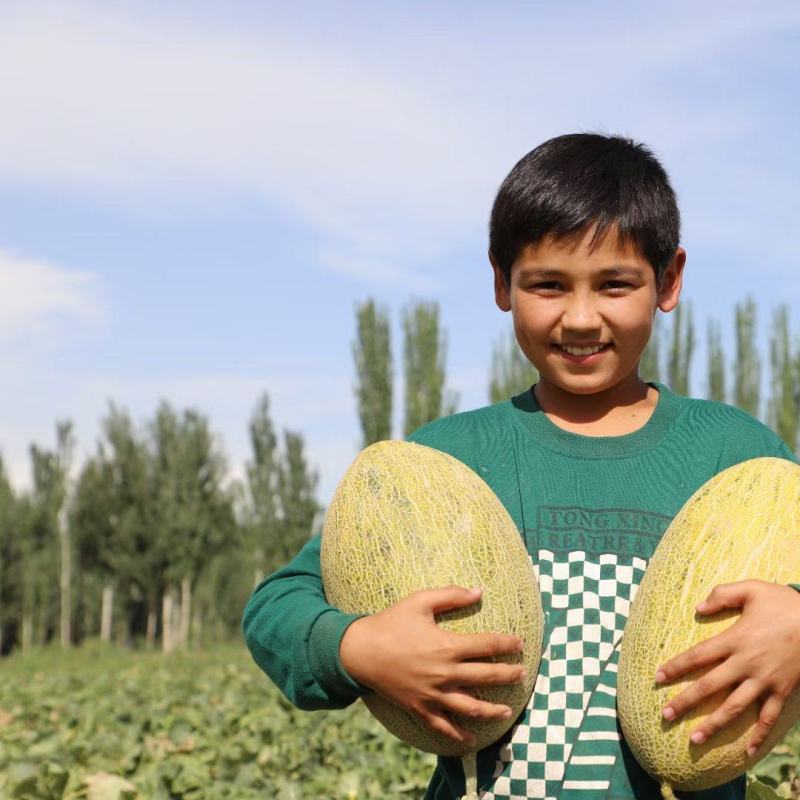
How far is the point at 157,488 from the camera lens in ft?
141

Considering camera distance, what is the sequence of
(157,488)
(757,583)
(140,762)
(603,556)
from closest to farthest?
(757,583)
(603,556)
(140,762)
(157,488)

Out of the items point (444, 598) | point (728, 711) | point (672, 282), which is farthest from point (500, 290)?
point (728, 711)

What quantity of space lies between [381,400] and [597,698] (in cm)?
3347

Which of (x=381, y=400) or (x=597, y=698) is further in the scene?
(x=381, y=400)

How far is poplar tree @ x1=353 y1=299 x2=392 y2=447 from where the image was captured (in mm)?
35406

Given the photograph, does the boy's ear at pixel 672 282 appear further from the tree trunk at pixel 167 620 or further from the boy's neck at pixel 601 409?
the tree trunk at pixel 167 620

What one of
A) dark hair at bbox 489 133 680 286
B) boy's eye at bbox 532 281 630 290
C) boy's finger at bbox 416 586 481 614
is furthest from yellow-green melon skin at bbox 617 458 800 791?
dark hair at bbox 489 133 680 286

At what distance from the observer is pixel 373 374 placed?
36094 millimetres

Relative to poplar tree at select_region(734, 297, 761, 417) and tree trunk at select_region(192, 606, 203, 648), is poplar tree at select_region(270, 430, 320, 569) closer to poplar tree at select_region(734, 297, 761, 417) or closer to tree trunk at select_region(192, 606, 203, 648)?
tree trunk at select_region(192, 606, 203, 648)

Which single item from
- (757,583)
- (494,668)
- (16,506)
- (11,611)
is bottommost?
(11,611)

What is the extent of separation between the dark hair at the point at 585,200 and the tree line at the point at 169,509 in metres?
33.6

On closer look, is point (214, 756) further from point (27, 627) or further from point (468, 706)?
point (27, 627)

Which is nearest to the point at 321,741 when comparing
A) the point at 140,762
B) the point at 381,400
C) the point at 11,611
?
the point at 140,762

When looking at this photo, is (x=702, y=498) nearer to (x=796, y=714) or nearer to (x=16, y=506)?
(x=796, y=714)
